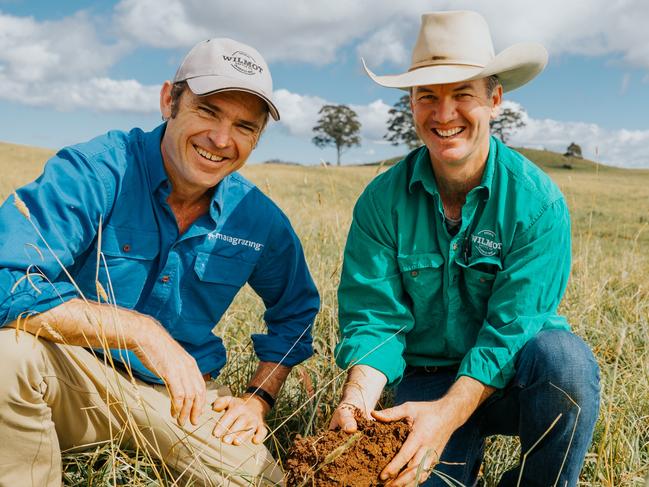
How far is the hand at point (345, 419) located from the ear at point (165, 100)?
1723 mm

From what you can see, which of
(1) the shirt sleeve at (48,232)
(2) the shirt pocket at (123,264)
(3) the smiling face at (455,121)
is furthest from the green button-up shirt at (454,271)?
(1) the shirt sleeve at (48,232)

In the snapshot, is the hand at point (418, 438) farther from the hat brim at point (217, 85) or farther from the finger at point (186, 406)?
the hat brim at point (217, 85)

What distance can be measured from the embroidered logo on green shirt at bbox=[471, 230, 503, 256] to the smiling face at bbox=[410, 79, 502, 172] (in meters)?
0.34

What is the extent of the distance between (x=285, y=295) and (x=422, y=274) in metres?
0.74

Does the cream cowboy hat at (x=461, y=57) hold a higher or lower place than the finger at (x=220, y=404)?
higher

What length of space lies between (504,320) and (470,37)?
1.44 m

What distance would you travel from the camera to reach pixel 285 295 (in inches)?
130

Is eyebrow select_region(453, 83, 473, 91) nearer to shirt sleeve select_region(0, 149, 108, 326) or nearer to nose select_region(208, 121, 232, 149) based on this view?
nose select_region(208, 121, 232, 149)

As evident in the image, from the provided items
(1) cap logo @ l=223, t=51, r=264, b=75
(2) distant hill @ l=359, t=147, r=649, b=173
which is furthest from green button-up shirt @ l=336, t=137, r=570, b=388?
(2) distant hill @ l=359, t=147, r=649, b=173

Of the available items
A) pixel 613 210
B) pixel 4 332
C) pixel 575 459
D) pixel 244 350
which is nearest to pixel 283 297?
pixel 244 350

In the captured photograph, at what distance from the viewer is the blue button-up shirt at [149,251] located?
2479 millimetres

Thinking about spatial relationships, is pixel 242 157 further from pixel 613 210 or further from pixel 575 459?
pixel 613 210

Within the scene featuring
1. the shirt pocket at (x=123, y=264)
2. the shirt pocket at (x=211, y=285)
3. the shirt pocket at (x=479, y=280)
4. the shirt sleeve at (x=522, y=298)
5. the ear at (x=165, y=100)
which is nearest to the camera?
the shirt sleeve at (x=522, y=298)

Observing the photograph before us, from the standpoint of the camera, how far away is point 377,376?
112 inches
